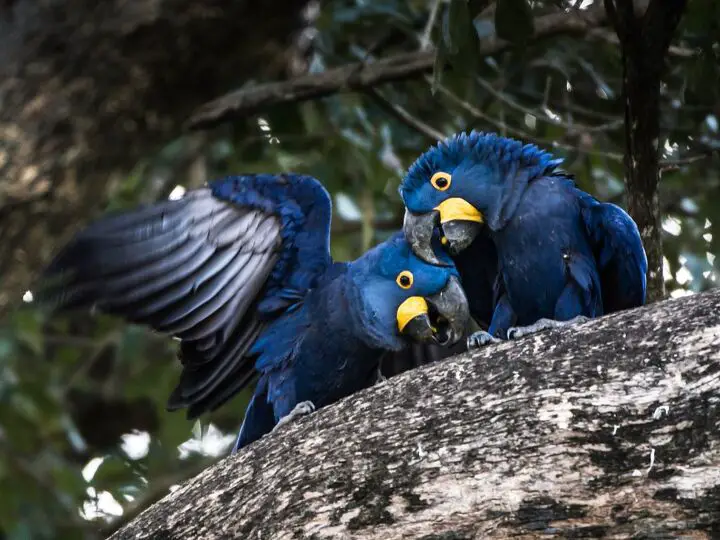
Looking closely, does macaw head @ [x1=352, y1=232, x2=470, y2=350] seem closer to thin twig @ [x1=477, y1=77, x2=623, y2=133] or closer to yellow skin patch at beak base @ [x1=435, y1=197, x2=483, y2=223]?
yellow skin patch at beak base @ [x1=435, y1=197, x2=483, y2=223]

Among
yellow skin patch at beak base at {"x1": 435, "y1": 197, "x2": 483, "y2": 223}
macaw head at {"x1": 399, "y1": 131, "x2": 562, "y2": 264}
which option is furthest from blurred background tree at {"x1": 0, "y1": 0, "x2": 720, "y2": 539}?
yellow skin patch at beak base at {"x1": 435, "y1": 197, "x2": 483, "y2": 223}

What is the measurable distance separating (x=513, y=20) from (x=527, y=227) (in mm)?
614

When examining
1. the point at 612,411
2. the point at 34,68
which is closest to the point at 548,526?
the point at 612,411

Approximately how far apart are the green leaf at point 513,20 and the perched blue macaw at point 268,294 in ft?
2.39

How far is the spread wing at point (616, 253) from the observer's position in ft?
11.3

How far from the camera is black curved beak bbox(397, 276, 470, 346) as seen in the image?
3.55 meters

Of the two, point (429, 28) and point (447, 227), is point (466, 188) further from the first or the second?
point (429, 28)

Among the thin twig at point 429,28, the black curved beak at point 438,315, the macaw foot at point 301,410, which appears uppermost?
the thin twig at point 429,28

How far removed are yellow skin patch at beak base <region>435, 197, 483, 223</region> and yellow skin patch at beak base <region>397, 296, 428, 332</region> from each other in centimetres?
25

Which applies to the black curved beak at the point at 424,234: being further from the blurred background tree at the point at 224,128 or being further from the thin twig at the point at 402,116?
the thin twig at the point at 402,116

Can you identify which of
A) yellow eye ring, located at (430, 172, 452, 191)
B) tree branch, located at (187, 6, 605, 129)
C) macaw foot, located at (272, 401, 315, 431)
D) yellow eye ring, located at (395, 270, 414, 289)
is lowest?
macaw foot, located at (272, 401, 315, 431)

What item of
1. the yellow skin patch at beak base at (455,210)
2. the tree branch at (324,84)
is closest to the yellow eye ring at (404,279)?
the yellow skin patch at beak base at (455,210)

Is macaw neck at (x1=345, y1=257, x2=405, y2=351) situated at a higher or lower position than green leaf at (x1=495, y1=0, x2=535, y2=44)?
lower

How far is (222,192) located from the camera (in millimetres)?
3707
